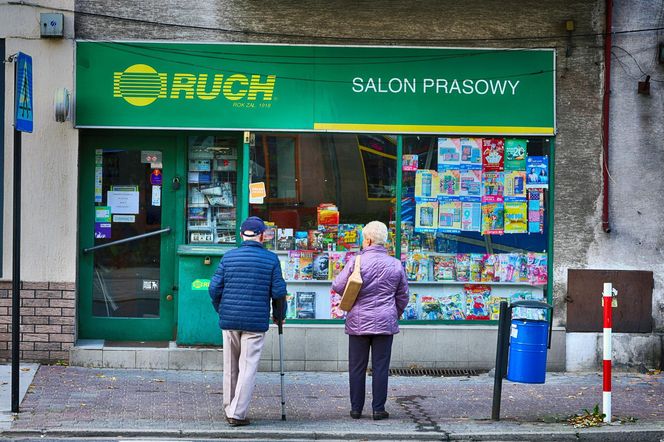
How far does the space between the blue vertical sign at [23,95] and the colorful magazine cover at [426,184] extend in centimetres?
474

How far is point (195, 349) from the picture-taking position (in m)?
11.4

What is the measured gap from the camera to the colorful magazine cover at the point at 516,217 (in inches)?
460

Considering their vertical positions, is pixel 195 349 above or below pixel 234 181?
below

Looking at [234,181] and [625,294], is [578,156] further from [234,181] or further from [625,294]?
[234,181]

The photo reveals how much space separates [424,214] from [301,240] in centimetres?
153

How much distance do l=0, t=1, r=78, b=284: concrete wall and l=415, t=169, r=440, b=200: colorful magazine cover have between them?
4071 millimetres

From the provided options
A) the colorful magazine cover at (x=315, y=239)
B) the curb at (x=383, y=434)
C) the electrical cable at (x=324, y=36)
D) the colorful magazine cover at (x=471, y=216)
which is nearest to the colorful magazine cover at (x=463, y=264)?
the colorful magazine cover at (x=471, y=216)

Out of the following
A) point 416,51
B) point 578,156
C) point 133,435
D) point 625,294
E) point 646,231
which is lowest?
point 133,435

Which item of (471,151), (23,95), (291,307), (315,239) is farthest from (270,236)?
(23,95)

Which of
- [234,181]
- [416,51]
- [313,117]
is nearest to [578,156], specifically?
[416,51]

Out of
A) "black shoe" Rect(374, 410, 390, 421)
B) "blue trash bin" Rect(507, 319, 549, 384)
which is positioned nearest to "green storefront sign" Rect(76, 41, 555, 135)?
"blue trash bin" Rect(507, 319, 549, 384)

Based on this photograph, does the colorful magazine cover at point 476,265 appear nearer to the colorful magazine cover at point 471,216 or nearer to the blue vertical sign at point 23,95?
the colorful magazine cover at point 471,216

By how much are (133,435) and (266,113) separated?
4568mm

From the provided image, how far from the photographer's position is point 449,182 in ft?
38.2
